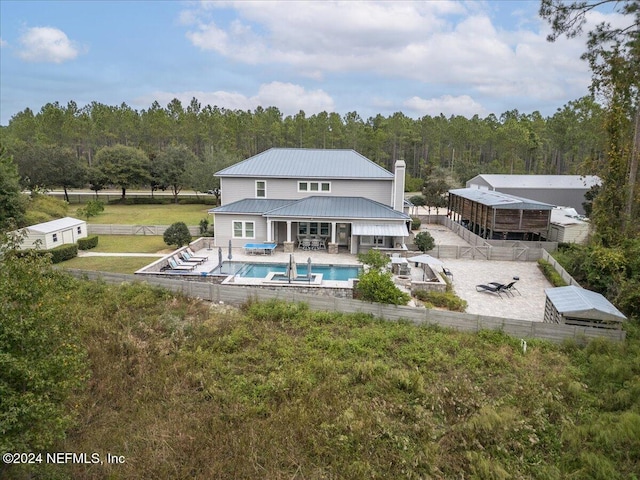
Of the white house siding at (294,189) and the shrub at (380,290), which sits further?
the white house siding at (294,189)

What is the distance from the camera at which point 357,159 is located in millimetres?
29750

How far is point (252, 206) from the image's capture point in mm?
26891

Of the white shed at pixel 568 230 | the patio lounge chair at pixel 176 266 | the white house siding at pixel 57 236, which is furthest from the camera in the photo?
the white shed at pixel 568 230

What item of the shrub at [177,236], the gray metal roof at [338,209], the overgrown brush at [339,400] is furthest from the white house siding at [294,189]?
the overgrown brush at [339,400]

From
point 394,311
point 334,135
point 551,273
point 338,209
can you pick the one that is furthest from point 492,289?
point 334,135

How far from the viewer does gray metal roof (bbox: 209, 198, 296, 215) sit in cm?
2617

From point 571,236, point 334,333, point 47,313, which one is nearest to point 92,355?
point 47,313

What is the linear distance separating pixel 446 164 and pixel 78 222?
66.5 meters

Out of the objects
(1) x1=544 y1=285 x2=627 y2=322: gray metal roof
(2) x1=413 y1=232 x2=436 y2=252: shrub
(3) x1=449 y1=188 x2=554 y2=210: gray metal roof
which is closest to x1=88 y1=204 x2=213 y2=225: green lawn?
(2) x1=413 y1=232 x2=436 y2=252: shrub

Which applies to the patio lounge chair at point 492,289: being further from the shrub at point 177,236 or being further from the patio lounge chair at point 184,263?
the shrub at point 177,236

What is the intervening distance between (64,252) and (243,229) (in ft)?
33.4

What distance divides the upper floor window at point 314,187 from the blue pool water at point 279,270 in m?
7.33

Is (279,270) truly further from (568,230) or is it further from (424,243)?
(568,230)

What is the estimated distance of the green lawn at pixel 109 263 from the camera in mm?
21688
